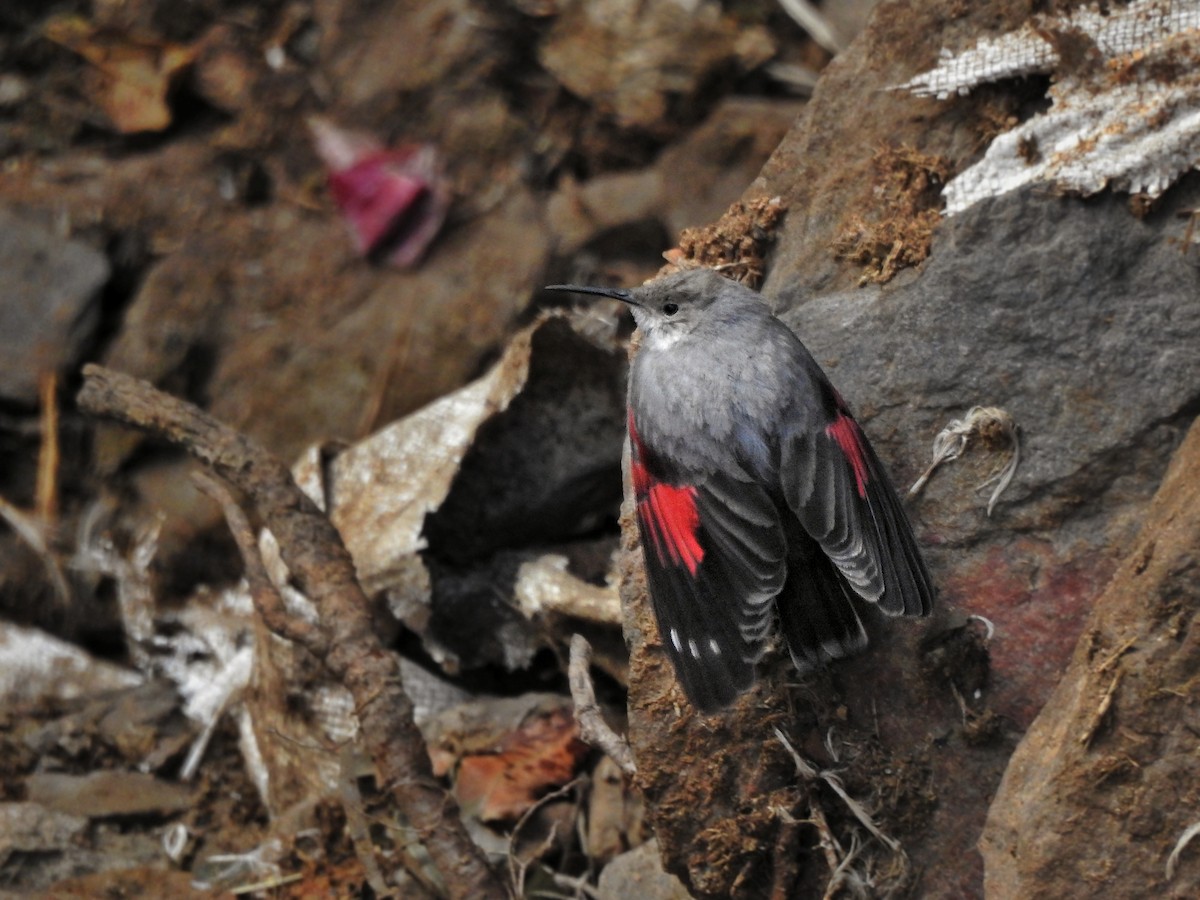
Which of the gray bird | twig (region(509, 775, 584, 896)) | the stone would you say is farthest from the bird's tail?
twig (region(509, 775, 584, 896))

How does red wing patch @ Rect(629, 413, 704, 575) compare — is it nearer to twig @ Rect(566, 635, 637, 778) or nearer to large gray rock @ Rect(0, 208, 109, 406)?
twig @ Rect(566, 635, 637, 778)

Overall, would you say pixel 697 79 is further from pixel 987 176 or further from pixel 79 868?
pixel 79 868

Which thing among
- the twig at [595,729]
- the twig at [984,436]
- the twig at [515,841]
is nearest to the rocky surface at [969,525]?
the twig at [984,436]

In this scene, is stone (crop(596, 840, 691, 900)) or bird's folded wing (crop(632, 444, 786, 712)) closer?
bird's folded wing (crop(632, 444, 786, 712))

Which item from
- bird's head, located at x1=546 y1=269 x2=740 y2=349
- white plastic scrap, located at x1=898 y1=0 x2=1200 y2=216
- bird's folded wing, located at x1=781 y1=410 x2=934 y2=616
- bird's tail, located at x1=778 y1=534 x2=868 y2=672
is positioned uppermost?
white plastic scrap, located at x1=898 y1=0 x2=1200 y2=216

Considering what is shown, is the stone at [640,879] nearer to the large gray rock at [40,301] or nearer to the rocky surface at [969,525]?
the rocky surface at [969,525]

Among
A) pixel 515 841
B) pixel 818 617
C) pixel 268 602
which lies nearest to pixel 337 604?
pixel 268 602

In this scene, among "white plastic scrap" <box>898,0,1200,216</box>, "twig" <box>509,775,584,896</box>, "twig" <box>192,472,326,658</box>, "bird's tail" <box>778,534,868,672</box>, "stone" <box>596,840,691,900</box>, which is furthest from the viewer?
"twig" <box>192,472,326,658</box>

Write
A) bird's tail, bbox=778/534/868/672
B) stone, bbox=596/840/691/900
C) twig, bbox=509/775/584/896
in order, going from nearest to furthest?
1. bird's tail, bbox=778/534/868/672
2. stone, bbox=596/840/691/900
3. twig, bbox=509/775/584/896
